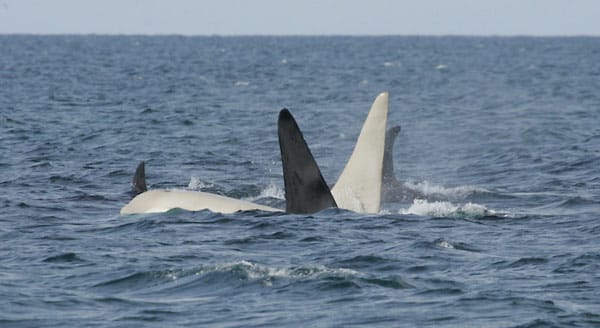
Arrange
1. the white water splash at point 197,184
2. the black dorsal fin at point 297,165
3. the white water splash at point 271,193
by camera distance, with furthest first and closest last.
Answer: the white water splash at point 197,184
the white water splash at point 271,193
the black dorsal fin at point 297,165

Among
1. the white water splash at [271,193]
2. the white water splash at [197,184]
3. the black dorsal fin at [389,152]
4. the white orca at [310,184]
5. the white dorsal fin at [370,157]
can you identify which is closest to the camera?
the white orca at [310,184]

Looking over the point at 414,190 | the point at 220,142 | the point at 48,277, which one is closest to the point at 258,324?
the point at 48,277

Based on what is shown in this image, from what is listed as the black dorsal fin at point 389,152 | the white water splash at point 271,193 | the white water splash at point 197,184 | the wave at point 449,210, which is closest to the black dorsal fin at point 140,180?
the white water splash at point 271,193

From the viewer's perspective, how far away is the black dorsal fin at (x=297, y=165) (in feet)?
60.5

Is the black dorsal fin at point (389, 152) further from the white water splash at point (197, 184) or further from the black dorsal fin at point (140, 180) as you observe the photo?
the black dorsal fin at point (140, 180)

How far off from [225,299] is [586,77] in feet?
243

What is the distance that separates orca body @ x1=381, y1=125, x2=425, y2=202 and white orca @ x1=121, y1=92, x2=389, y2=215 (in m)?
2.94

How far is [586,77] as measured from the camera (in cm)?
8538

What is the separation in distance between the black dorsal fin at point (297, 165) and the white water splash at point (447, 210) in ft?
8.92

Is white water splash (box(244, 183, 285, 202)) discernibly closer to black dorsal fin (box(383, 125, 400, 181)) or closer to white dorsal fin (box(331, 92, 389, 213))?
black dorsal fin (box(383, 125, 400, 181))

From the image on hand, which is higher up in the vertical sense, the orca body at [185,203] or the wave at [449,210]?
the orca body at [185,203]

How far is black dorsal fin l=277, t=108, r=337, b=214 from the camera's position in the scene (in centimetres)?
1844

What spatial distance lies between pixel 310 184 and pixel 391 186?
474 centimetres

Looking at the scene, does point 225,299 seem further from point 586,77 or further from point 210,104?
point 586,77
